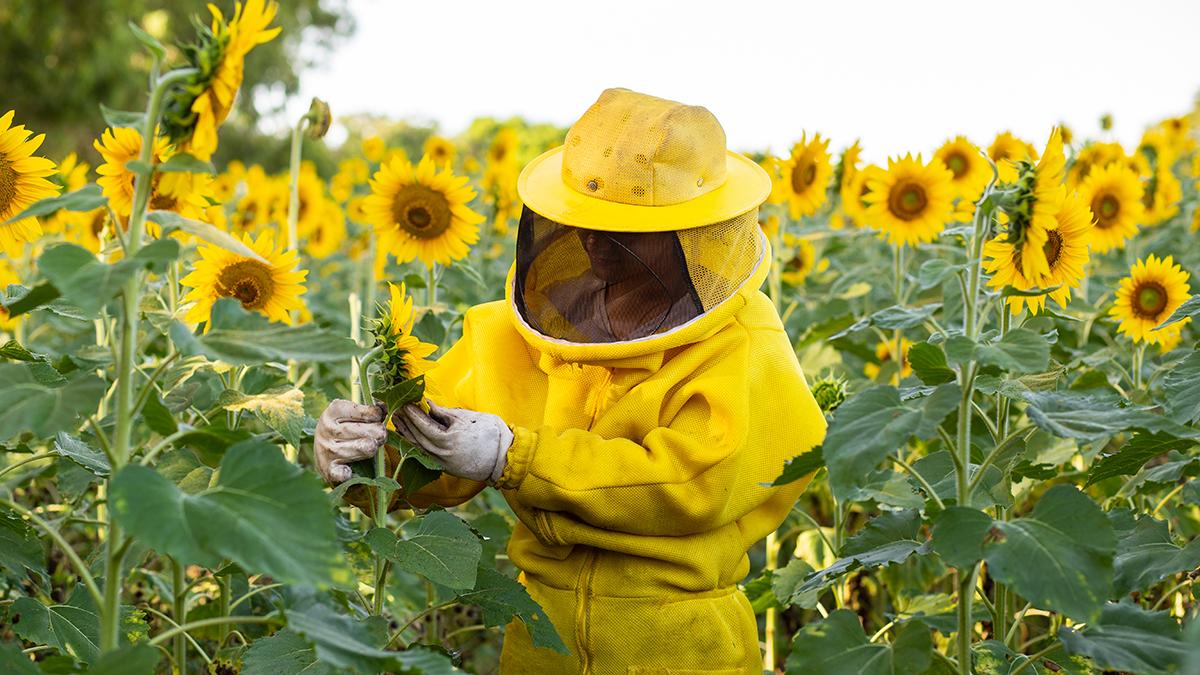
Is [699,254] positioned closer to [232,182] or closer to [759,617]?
[759,617]

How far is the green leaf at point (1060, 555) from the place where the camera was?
1688mm

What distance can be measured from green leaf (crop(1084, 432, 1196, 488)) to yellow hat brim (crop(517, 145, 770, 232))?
737 mm

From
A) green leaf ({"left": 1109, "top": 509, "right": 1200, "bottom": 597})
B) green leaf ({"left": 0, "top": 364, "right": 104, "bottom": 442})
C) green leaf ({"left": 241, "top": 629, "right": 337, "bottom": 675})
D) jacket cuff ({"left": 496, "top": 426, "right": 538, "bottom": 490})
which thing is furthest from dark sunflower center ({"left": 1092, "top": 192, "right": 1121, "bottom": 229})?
green leaf ({"left": 0, "top": 364, "right": 104, "bottom": 442})

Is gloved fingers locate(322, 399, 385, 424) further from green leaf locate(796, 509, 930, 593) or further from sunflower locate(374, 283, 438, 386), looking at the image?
green leaf locate(796, 509, 930, 593)

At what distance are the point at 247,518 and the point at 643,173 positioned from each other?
0.95 m

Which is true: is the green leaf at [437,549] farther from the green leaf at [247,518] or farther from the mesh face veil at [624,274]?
the green leaf at [247,518]

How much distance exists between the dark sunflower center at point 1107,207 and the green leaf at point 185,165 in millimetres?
3377

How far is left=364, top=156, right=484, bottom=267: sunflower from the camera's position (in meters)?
3.42

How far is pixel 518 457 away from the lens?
2135 mm

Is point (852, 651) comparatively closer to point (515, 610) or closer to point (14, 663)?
point (515, 610)

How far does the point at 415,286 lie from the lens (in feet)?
11.7

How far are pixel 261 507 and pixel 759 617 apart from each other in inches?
103

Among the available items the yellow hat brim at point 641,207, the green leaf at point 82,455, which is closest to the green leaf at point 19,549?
the green leaf at point 82,455

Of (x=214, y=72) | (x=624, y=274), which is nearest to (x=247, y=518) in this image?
(x=214, y=72)
